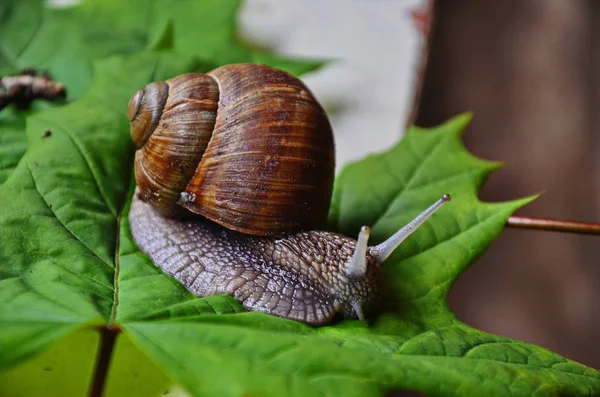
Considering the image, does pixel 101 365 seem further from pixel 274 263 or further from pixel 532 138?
pixel 532 138

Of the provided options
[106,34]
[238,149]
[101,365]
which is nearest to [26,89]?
[106,34]

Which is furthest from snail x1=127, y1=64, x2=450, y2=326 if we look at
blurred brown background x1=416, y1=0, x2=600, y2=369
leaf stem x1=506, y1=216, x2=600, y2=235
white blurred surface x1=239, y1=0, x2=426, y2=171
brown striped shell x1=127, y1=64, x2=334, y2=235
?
blurred brown background x1=416, y1=0, x2=600, y2=369

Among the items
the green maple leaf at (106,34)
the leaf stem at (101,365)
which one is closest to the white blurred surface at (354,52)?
the green maple leaf at (106,34)

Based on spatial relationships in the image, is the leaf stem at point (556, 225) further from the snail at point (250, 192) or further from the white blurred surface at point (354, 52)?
the white blurred surface at point (354, 52)

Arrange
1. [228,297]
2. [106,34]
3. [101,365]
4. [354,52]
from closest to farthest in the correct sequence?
[101,365]
[228,297]
[106,34]
[354,52]

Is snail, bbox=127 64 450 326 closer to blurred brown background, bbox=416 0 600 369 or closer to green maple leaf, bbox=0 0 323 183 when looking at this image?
green maple leaf, bbox=0 0 323 183
